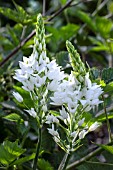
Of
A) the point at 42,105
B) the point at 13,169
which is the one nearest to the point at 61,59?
the point at 13,169

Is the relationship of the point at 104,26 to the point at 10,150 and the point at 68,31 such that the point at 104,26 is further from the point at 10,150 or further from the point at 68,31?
the point at 10,150

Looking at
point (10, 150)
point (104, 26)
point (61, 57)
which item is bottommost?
point (10, 150)

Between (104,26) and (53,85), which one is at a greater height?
(104,26)

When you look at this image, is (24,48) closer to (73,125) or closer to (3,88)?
(3,88)

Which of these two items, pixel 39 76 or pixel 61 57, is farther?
pixel 61 57

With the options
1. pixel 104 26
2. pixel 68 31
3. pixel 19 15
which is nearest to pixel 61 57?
pixel 19 15

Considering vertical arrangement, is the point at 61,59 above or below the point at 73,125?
above

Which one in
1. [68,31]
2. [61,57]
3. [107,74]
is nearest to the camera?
[107,74]

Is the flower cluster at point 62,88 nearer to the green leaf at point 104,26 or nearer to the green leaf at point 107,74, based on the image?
the green leaf at point 107,74
